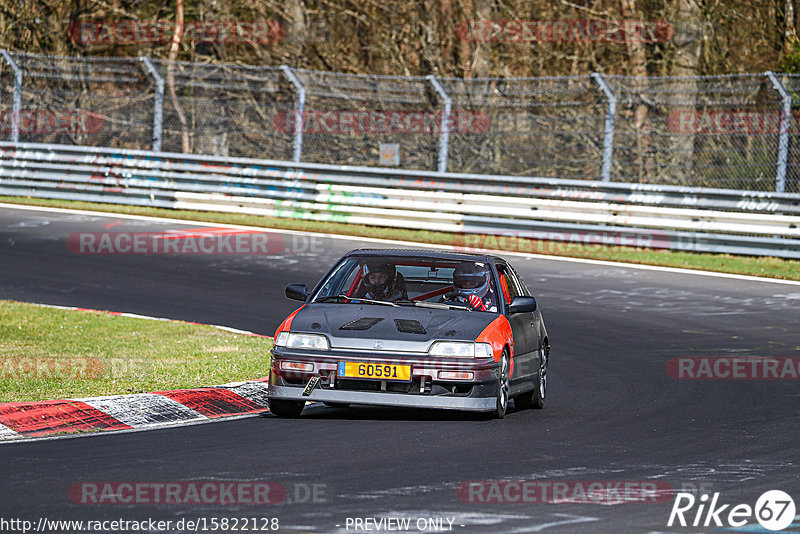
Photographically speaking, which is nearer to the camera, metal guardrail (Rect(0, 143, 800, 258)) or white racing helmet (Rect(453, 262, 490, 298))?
white racing helmet (Rect(453, 262, 490, 298))

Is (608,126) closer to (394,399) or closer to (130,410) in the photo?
(394,399)

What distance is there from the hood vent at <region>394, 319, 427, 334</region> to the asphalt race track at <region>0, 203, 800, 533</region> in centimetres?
61

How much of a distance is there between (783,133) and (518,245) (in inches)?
172

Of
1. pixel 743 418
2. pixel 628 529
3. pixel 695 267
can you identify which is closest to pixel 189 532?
pixel 628 529

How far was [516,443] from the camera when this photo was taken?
8.28m

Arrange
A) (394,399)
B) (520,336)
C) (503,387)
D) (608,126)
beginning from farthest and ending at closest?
(608,126) < (520,336) < (503,387) < (394,399)

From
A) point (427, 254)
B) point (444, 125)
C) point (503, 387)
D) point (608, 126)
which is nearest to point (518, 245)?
point (608, 126)

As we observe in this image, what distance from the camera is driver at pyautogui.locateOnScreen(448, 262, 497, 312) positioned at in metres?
A: 9.98

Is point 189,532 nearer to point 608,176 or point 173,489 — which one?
point 173,489

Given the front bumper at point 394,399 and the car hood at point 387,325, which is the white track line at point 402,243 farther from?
the front bumper at point 394,399

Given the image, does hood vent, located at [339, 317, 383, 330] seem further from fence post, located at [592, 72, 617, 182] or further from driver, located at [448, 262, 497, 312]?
fence post, located at [592, 72, 617, 182]

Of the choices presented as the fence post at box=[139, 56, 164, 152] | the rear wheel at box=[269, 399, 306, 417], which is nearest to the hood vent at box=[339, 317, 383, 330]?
the rear wheel at box=[269, 399, 306, 417]

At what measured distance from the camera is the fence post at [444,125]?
2216 centimetres

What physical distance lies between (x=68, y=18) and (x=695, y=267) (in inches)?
774
